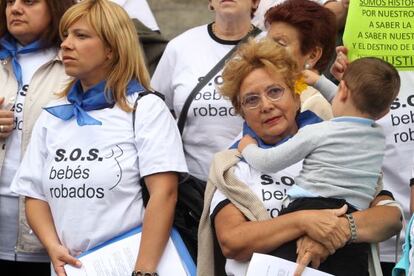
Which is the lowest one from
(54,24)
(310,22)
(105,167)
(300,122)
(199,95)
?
(105,167)

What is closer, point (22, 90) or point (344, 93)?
point (344, 93)

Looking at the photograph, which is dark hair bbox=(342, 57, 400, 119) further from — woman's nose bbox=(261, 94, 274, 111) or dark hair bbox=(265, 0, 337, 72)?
Answer: dark hair bbox=(265, 0, 337, 72)

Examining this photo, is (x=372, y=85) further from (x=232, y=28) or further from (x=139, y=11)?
(x=139, y=11)

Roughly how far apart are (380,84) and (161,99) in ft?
3.60

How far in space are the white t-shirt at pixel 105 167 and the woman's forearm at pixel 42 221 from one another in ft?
0.14

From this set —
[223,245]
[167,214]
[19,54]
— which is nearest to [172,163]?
[167,214]

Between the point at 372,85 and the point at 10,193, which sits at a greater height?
the point at 372,85

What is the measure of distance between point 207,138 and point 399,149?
0.88 m

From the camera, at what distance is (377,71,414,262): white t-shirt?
5152 mm

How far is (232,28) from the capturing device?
5445 millimetres

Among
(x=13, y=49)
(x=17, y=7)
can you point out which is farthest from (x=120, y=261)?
(x=17, y=7)

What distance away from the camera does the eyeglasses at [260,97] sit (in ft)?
14.9

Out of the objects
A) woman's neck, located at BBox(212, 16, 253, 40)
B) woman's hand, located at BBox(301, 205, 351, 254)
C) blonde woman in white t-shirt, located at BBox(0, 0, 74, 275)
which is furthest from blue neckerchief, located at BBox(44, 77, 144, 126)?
woman's hand, located at BBox(301, 205, 351, 254)

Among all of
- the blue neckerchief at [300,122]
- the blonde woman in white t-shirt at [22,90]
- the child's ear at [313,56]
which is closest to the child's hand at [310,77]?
the child's ear at [313,56]
